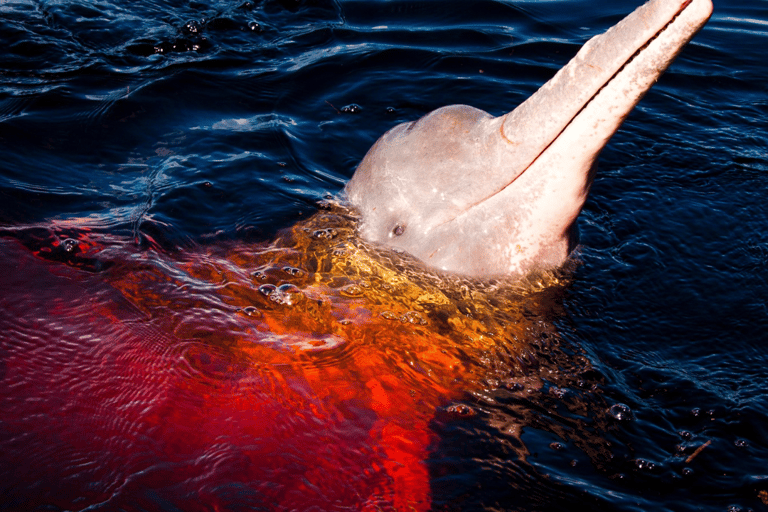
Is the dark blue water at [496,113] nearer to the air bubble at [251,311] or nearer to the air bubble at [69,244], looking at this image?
the air bubble at [69,244]

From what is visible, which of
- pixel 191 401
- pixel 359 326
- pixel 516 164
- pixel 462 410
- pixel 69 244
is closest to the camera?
pixel 191 401

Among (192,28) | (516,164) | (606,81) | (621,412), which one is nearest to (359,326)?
(516,164)

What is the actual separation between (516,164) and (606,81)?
2.49 feet

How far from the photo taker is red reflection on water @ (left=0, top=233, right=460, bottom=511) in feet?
10.7

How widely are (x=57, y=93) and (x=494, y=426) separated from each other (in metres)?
6.15

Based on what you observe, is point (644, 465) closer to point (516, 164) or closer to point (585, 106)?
point (516, 164)

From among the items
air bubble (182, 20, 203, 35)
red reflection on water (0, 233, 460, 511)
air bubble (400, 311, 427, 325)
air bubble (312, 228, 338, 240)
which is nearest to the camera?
red reflection on water (0, 233, 460, 511)

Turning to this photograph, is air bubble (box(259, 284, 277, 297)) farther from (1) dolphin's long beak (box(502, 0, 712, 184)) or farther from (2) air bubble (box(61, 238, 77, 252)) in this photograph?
(1) dolphin's long beak (box(502, 0, 712, 184))

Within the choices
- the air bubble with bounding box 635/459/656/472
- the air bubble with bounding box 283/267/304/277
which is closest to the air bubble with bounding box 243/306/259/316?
the air bubble with bounding box 283/267/304/277

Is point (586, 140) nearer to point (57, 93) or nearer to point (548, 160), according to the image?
point (548, 160)

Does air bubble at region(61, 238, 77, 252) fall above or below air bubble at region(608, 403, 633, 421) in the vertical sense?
above

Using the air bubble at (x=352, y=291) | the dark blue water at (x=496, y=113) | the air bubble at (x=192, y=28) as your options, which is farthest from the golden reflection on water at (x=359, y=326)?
the air bubble at (x=192, y=28)

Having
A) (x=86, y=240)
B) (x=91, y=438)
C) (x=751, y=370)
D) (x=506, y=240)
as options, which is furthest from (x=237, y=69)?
(x=751, y=370)

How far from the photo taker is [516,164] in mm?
A: 4168
